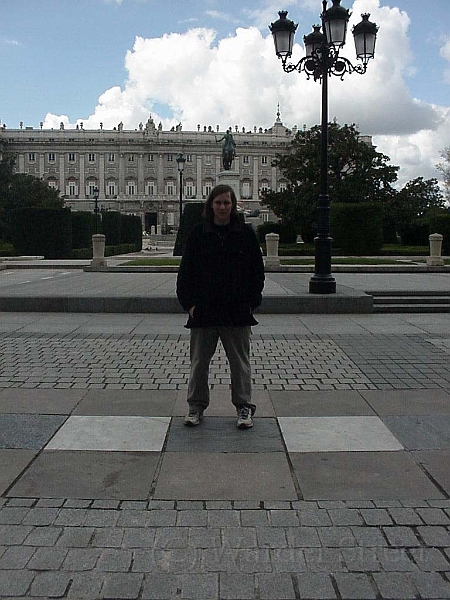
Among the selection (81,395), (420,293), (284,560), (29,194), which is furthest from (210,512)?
(29,194)

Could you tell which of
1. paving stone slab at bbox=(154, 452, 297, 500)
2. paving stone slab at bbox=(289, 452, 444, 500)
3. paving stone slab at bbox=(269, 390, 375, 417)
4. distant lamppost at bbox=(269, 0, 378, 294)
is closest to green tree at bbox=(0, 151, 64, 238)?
distant lamppost at bbox=(269, 0, 378, 294)

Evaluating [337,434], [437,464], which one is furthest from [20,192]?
[437,464]

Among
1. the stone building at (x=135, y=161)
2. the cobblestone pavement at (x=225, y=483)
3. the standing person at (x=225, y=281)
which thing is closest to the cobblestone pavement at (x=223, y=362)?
the cobblestone pavement at (x=225, y=483)

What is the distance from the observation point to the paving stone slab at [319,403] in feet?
19.1

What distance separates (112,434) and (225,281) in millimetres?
1551

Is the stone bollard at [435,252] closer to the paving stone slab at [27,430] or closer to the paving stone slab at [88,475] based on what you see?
the paving stone slab at [27,430]

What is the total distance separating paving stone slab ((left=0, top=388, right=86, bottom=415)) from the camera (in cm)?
585

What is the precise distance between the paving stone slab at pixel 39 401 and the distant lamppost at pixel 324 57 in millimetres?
8419

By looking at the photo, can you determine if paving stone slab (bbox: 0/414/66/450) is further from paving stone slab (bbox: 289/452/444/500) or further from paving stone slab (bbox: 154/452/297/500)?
paving stone slab (bbox: 289/452/444/500)

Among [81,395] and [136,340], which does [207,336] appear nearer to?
[81,395]

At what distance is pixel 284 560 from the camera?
3213mm

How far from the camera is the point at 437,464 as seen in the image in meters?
4.55

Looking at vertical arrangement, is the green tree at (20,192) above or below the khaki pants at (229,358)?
above

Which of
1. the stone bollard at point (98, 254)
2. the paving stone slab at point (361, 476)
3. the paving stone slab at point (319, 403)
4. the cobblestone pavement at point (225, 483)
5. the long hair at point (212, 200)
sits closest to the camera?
the cobblestone pavement at point (225, 483)
